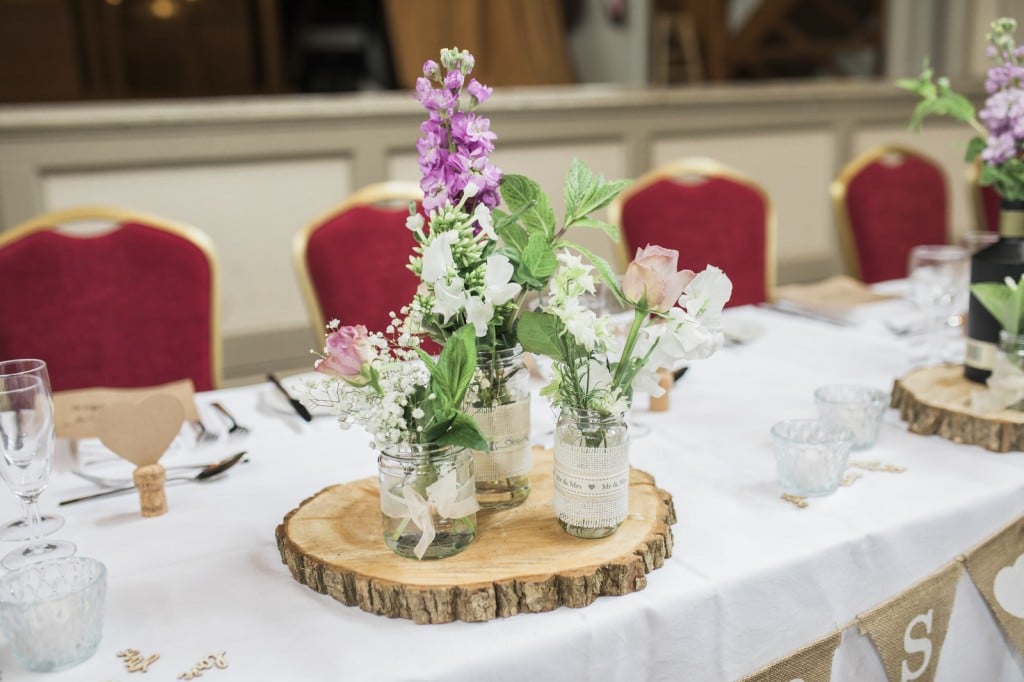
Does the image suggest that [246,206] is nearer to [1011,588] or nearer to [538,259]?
[538,259]

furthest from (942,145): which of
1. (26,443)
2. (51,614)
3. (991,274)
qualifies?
(51,614)

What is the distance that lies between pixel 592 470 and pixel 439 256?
25 cm

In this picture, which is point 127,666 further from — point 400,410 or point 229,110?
point 229,110

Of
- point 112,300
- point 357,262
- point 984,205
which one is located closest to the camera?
point 112,300

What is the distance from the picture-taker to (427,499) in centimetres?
84

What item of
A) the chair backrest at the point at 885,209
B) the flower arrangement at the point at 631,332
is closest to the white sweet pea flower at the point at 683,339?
the flower arrangement at the point at 631,332

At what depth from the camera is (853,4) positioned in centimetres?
525

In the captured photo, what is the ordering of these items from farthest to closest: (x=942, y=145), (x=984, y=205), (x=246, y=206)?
(x=942, y=145)
(x=246, y=206)
(x=984, y=205)

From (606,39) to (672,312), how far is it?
4880mm

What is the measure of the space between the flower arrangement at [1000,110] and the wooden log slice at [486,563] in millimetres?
748

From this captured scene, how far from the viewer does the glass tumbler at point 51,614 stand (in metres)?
0.72

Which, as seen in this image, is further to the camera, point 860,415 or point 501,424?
point 860,415

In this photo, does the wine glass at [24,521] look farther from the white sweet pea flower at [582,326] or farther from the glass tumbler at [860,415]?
the glass tumbler at [860,415]

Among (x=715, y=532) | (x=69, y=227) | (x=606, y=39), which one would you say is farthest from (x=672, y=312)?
(x=606, y=39)
